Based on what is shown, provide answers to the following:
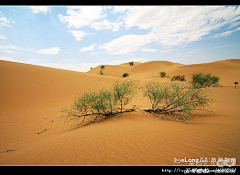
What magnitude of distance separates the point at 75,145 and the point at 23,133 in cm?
376

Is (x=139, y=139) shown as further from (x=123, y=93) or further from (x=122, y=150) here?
(x=123, y=93)

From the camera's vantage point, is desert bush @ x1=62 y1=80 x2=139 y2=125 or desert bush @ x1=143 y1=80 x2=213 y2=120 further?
desert bush @ x1=62 y1=80 x2=139 y2=125

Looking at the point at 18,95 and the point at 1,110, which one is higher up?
the point at 18,95

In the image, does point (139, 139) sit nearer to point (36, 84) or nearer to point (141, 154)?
point (141, 154)

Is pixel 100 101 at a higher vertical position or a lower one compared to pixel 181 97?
lower

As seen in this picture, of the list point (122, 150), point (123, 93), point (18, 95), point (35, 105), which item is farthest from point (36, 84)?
point (122, 150)

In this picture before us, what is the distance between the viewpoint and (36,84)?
35.3 ft

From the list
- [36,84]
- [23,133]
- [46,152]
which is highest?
[36,84]

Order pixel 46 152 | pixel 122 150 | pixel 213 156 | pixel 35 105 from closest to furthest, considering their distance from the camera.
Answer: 1. pixel 213 156
2. pixel 122 150
3. pixel 46 152
4. pixel 35 105

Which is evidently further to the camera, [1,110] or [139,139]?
[1,110]

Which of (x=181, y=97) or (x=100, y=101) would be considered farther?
(x=100, y=101)

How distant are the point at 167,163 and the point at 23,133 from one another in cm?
580

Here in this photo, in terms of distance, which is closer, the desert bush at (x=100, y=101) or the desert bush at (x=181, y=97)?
the desert bush at (x=181, y=97)

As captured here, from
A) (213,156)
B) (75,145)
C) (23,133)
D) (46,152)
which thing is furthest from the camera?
(23,133)
